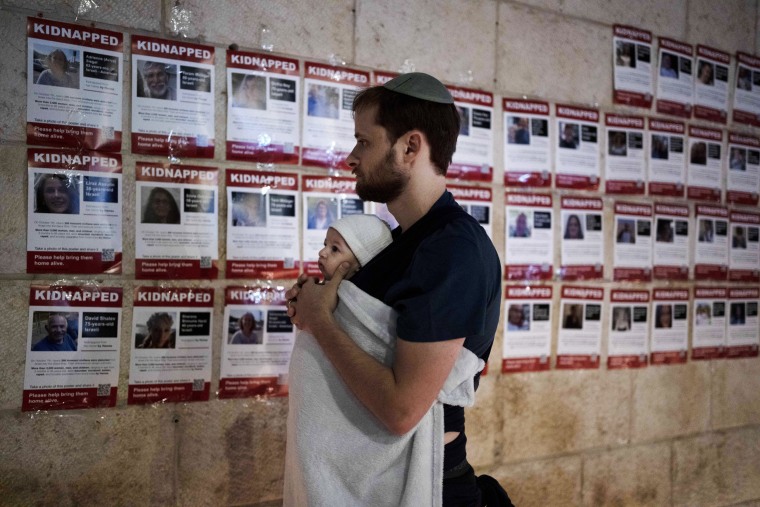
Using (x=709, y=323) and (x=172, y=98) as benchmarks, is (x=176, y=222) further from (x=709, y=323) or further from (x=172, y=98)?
(x=709, y=323)

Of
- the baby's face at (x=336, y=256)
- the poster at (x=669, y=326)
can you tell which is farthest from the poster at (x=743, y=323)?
the baby's face at (x=336, y=256)

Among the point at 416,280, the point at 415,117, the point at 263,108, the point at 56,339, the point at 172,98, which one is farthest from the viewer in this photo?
the point at 263,108

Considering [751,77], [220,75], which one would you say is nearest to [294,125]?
[220,75]

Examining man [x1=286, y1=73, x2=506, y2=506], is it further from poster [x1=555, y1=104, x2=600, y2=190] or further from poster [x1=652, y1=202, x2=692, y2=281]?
poster [x1=652, y1=202, x2=692, y2=281]

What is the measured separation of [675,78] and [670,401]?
5.75 feet

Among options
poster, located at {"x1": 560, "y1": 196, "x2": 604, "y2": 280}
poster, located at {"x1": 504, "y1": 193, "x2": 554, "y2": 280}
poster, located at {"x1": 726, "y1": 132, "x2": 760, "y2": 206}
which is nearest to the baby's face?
poster, located at {"x1": 504, "y1": 193, "x2": 554, "y2": 280}

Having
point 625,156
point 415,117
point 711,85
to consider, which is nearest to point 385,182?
point 415,117

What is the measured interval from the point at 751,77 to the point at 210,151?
10.4 ft

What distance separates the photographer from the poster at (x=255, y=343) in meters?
2.21

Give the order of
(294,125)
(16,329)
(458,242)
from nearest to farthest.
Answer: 1. (458,242)
2. (16,329)
3. (294,125)

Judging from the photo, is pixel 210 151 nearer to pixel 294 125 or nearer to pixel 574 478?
pixel 294 125

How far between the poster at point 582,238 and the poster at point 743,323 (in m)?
1.05

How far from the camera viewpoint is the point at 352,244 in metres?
1.47

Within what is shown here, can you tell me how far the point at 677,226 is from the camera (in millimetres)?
3174
